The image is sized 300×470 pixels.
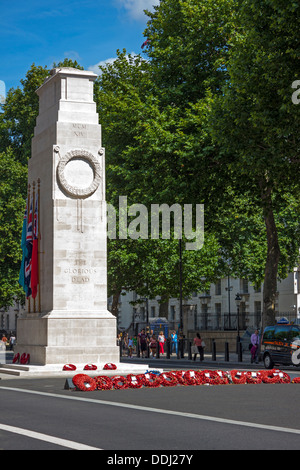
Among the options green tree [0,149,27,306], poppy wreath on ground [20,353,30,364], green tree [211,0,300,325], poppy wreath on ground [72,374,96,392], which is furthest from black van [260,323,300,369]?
green tree [0,149,27,306]

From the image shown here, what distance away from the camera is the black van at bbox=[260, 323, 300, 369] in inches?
1284

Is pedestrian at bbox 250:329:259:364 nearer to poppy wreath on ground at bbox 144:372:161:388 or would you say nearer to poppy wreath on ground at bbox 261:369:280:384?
poppy wreath on ground at bbox 261:369:280:384

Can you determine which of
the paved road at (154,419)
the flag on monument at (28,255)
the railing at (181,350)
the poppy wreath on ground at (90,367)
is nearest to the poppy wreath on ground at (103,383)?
the paved road at (154,419)

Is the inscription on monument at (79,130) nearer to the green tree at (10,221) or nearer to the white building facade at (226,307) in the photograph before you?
the white building facade at (226,307)

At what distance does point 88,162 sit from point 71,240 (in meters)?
2.89

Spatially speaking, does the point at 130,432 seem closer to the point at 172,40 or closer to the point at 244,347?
the point at 172,40

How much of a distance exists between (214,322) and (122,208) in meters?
27.5

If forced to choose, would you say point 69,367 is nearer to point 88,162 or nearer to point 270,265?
point 88,162

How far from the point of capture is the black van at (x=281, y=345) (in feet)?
107

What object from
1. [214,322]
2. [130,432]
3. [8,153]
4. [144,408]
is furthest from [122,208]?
[130,432]

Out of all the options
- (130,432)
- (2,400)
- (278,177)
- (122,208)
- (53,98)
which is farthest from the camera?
(122,208)

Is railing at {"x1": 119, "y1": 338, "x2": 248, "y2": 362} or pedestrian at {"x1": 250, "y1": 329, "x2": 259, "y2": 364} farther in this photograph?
railing at {"x1": 119, "y1": 338, "x2": 248, "y2": 362}

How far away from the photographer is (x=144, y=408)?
611 inches

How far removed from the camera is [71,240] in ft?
94.1
